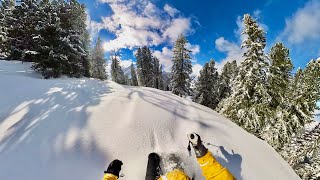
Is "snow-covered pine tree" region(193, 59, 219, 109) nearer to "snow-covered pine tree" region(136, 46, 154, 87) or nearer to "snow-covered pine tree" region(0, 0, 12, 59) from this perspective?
"snow-covered pine tree" region(136, 46, 154, 87)

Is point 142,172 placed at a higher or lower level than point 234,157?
lower

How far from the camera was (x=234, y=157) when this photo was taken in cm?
683

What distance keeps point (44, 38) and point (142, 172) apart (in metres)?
13.5

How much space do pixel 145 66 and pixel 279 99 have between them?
37.3 metres

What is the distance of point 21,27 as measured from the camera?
2184cm

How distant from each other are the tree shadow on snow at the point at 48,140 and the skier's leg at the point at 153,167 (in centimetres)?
115

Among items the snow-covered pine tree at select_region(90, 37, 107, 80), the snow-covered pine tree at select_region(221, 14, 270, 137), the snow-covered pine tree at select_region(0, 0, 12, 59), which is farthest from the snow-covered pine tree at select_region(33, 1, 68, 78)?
the snow-covered pine tree at select_region(90, 37, 107, 80)

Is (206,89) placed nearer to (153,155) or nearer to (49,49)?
(49,49)

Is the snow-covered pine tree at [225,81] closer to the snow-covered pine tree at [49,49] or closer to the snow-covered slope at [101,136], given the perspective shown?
the snow-covered pine tree at [49,49]

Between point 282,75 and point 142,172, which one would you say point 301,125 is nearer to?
point 282,75

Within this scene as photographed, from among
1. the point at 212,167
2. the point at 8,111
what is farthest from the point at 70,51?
the point at 212,167

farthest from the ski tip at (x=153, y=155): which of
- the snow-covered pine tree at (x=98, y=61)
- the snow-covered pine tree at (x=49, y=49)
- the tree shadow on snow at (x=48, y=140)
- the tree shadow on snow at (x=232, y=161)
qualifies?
the snow-covered pine tree at (x=98, y=61)

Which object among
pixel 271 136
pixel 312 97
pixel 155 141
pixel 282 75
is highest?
pixel 282 75

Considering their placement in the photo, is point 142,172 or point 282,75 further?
point 282,75
